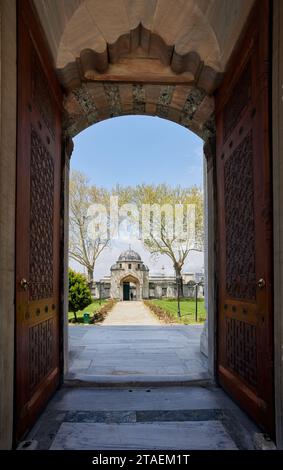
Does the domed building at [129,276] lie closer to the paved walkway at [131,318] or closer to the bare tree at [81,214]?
the bare tree at [81,214]

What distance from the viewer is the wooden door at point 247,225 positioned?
2416 mm

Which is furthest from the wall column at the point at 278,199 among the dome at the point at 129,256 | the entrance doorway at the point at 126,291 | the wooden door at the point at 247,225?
the entrance doorway at the point at 126,291

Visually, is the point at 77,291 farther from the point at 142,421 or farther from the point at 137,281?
the point at 137,281

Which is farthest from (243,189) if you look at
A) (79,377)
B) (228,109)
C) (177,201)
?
(177,201)

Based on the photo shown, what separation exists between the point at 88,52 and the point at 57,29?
36 centimetres

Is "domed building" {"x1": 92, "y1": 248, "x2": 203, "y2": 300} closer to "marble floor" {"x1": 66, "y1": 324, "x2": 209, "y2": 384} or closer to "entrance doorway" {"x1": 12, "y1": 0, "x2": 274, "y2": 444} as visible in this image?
"marble floor" {"x1": 66, "y1": 324, "x2": 209, "y2": 384}

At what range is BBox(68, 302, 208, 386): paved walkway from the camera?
385cm

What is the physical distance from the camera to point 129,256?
30.3 meters

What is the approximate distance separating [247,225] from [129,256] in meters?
27.6

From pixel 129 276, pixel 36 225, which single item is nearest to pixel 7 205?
pixel 36 225

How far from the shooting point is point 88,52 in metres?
3.48

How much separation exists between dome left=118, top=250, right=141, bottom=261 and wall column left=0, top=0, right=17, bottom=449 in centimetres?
2788
